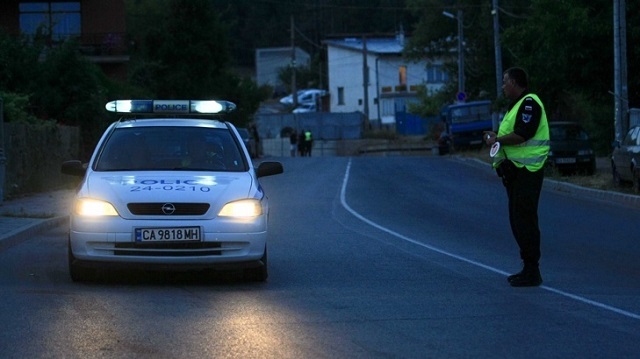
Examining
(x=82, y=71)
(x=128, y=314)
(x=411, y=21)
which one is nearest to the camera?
(x=128, y=314)

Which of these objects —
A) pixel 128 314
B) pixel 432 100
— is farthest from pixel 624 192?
pixel 432 100

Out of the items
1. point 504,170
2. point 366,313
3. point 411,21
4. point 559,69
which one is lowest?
point 366,313

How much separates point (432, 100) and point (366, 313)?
218 feet

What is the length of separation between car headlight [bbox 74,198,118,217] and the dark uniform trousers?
140 inches

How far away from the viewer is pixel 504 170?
10117 mm

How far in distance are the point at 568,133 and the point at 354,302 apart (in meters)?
24.9

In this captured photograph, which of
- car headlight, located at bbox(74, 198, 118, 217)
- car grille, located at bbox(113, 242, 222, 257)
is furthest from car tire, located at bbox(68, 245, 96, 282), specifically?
car grille, located at bbox(113, 242, 222, 257)

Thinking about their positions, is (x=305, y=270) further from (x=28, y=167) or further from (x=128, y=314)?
(x=28, y=167)

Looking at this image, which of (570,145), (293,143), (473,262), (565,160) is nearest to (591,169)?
(565,160)

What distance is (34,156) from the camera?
24.8m

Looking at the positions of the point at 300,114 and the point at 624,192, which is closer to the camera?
the point at 624,192

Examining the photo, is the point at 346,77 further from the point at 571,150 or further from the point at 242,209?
the point at 242,209

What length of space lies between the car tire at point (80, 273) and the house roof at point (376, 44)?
3126 inches

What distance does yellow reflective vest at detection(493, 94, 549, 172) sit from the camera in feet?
32.8
